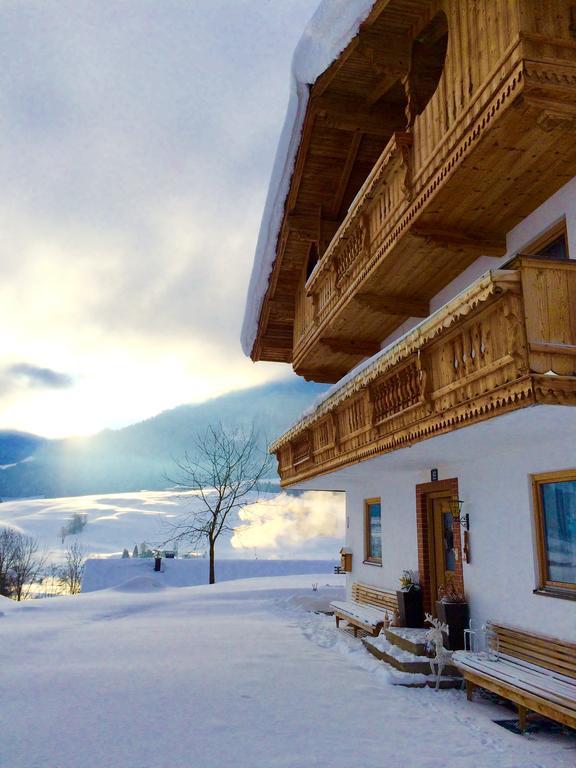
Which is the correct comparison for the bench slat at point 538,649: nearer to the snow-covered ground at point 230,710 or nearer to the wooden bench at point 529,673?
the wooden bench at point 529,673

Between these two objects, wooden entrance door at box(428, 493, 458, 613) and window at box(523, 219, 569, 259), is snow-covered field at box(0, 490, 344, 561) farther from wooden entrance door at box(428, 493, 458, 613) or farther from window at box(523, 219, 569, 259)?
window at box(523, 219, 569, 259)

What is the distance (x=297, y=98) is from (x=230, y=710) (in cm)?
1028

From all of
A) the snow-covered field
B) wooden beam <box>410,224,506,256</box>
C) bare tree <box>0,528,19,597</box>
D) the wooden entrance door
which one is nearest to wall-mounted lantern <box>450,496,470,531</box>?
the wooden entrance door

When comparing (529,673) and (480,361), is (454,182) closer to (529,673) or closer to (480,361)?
(480,361)

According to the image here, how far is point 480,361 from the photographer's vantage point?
6.39 m

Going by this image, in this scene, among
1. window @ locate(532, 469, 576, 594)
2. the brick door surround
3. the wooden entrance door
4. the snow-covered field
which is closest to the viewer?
window @ locate(532, 469, 576, 594)

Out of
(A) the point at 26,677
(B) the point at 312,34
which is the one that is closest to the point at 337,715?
→ (A) the point at 26,677

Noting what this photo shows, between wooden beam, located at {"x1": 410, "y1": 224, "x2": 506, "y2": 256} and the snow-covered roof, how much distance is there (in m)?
3.45

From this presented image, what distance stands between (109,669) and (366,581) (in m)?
7.52

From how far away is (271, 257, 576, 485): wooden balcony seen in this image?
5.63m

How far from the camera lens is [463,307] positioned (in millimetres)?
6340

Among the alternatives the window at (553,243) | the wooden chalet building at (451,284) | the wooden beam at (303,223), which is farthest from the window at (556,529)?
the wooden beam at (303,223)

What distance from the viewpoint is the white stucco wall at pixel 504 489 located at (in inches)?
291

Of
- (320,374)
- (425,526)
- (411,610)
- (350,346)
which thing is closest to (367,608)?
(411,610)
